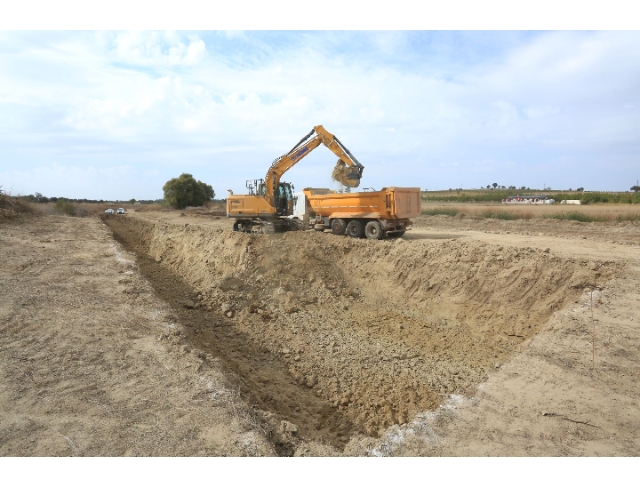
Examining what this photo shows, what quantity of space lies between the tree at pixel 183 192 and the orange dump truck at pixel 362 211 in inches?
1369

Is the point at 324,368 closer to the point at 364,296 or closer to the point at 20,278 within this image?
the point at 364,296

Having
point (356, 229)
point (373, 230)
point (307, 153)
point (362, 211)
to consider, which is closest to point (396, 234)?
point (373, 230)

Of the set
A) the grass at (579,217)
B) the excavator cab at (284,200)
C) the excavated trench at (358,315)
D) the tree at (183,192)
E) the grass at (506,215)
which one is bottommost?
the excavated trench at (358,315)

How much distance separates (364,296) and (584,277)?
16.2ft

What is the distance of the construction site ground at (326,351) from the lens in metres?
4.31

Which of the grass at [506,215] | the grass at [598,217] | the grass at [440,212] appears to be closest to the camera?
the grass at [598,217]

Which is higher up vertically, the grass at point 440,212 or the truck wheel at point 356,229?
the grass at point 440,212

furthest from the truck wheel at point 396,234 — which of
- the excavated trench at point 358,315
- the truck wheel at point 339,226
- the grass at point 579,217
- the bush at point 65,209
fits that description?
the bush at point 65,209

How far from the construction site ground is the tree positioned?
115 feet

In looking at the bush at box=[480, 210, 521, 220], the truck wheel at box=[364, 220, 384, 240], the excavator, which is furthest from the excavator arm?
the bush at box=[480, 210, 521, 220]

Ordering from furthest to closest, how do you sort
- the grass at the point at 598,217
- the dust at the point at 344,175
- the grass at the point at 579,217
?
the grass at the point at 579,217, the grass at the point at 598,217, the dust at the point at 344,175

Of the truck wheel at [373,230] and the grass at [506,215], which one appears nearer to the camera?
the truck wheel at [373,230]

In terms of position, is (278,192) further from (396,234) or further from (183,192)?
(183,192)

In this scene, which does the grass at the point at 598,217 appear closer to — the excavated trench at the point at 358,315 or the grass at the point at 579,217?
the grass at the point at 579,217
